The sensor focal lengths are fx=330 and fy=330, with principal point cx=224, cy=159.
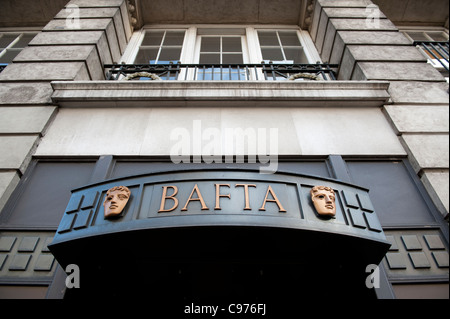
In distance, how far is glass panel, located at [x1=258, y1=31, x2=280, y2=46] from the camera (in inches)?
366

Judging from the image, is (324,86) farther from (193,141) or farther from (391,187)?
(193,141)

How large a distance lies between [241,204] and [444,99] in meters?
4.25

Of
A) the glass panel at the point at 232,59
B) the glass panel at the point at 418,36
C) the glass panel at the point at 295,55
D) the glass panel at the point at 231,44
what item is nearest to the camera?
the glass panel at the point at 232,59

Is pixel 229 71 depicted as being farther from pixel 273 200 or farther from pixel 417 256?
pixel 417 256

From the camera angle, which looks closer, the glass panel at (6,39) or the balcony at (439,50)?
the balcony at (439,50)

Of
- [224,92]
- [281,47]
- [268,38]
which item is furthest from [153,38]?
[224,92]

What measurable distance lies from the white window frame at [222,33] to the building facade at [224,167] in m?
0.12

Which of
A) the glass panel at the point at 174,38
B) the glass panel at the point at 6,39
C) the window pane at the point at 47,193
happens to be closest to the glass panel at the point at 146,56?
the glass panel at the point at 174,38

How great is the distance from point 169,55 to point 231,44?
1815 mm

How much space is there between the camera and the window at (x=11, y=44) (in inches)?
344

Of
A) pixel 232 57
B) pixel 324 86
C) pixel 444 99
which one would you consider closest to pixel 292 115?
pixel 324 86

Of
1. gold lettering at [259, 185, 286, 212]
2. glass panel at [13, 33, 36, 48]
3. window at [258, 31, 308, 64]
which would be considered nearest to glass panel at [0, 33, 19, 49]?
glass panel at [13, 33, 36, 48]

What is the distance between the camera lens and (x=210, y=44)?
30.9 ft

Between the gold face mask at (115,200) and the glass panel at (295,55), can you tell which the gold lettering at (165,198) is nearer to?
the gold face mask at (115,200)
